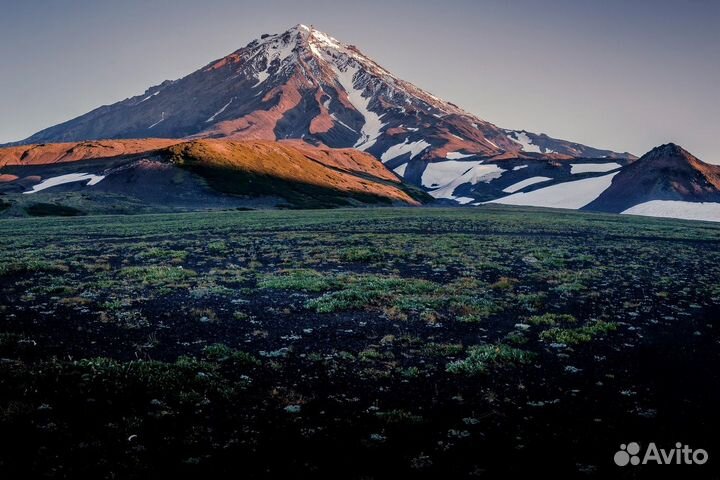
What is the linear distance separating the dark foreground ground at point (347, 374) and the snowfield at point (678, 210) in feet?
559

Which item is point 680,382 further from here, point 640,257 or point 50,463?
point 640,257

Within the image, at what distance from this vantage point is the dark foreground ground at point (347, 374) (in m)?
8.38

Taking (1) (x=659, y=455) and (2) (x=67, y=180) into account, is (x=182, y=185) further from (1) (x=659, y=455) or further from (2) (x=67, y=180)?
(1) (x=659, y=455)

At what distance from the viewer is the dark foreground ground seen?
8.38 metres

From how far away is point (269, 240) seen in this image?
4656 centimetres

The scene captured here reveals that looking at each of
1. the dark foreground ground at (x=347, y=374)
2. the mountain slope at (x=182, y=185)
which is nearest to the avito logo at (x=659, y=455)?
the dark foreground ground at (x=347, y=374)

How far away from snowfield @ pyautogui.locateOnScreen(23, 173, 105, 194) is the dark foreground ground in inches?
6265

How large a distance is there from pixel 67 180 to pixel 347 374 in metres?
194

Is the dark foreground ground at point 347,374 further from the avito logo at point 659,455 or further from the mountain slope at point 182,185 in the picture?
the mountain slope at point 182,185

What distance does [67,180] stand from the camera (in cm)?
16925

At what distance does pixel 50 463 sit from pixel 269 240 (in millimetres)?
39294

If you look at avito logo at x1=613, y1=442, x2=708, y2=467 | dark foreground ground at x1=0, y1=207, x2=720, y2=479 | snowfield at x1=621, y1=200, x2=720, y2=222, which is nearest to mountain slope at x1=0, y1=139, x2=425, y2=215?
A: snowfield at x1=621, y1=200, x2=720, y2=222

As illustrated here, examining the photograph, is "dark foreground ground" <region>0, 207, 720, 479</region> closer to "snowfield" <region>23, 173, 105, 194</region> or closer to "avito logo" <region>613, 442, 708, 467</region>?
"avito logo" <region>613, 442, 708, 467</region>

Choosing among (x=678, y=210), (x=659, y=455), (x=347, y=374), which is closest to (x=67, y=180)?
(x=347, y=374)
